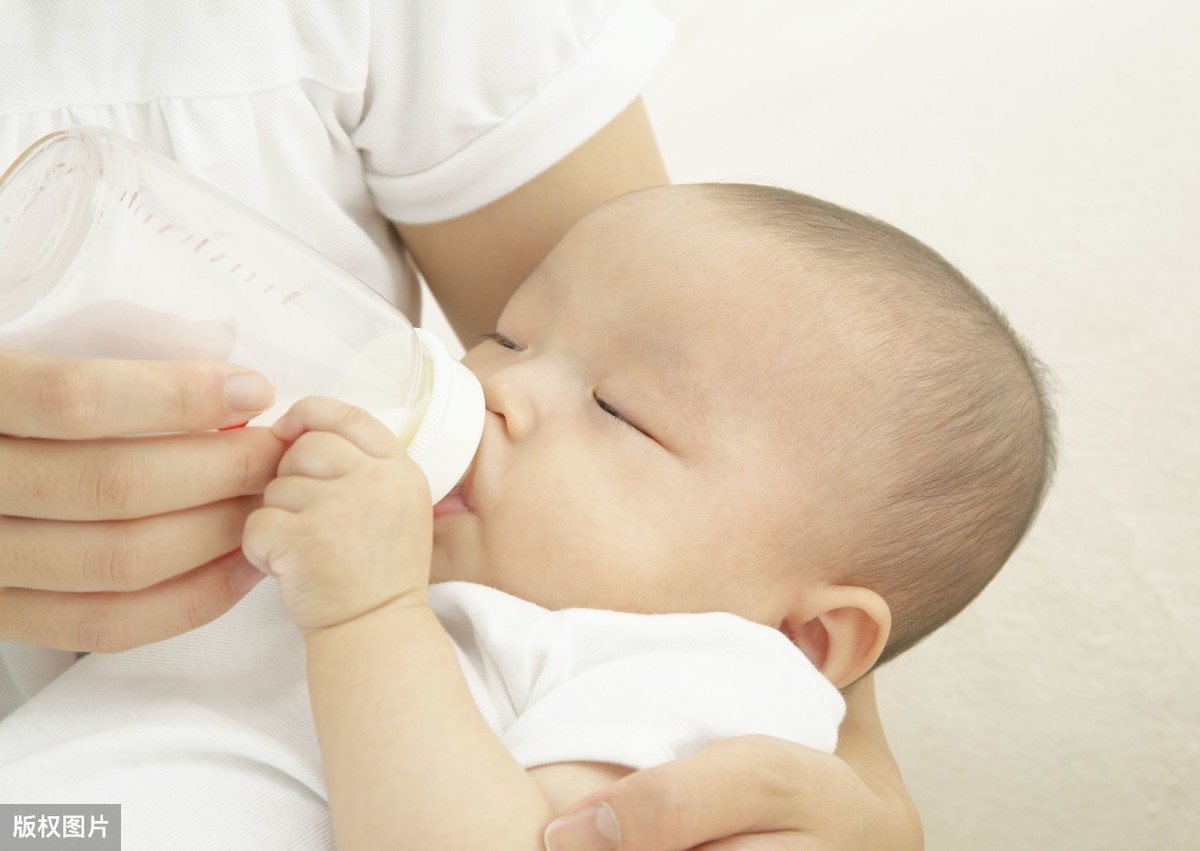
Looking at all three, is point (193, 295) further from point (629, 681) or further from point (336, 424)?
point (629, 681)

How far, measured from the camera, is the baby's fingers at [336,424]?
30.4 inches

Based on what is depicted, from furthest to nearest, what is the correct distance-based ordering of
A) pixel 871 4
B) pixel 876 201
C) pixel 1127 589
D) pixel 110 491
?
pixel 871 4
pixel 876 201
pixel 1127 589
pixel 110 491

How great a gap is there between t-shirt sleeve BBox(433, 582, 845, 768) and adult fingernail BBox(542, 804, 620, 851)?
0.05 meters

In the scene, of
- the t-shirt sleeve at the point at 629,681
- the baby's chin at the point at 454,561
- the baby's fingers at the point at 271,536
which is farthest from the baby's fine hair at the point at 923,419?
the baby's fingers at the point at 271,536

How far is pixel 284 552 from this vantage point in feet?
2.48

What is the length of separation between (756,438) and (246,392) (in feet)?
1.33

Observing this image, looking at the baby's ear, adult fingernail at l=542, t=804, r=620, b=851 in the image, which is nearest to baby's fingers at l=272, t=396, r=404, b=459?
adult fingernail at l=542, t=804, r=620, b=851

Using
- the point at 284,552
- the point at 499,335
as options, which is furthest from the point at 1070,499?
the point at 284,552

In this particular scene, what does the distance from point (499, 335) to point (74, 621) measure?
16.8 inches

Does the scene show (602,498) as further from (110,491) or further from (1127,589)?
(1127,589)

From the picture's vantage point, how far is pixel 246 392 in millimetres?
724

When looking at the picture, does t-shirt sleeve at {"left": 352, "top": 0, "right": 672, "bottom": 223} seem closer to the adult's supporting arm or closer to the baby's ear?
the adult's supporting arm

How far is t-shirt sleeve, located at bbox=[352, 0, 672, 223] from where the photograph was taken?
3.55ft

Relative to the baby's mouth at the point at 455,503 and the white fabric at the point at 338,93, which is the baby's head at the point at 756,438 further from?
the white fabric at the point at 338,93
